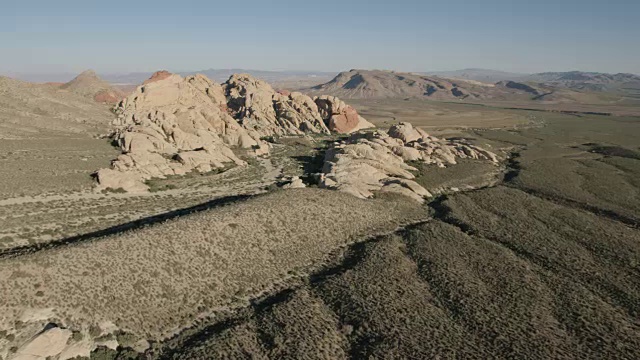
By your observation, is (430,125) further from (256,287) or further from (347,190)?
(256,287)

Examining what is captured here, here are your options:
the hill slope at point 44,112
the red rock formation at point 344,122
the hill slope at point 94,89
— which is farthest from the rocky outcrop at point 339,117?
the hill slope at point 44,112

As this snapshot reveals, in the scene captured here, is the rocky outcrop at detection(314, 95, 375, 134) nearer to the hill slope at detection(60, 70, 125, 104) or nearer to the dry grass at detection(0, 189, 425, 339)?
the hill slope at detection(60, 70, 125, 104)

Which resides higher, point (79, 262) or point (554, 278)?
point (79, 262)

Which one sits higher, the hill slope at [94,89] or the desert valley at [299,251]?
the hill slope at [94,89]

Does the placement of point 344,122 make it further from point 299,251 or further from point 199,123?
point 299,251

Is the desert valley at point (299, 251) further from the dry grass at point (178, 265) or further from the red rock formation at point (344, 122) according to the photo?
the red rock formation at point (344, 122)

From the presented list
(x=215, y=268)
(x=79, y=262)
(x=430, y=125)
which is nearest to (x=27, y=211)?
(x=79, y=262)

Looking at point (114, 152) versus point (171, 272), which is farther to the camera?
point (114, 152)
